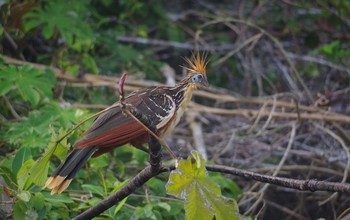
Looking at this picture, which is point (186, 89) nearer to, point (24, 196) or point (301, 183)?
point (24, 196)

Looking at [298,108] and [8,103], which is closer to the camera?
[8,103]

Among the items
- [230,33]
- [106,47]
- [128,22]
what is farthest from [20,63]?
[230,33]

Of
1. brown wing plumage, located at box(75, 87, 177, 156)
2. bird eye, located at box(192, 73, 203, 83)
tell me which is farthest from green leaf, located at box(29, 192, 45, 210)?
bird eye, located at box(192, 73, 203, 83)

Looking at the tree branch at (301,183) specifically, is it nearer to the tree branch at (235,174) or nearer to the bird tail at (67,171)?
the tree branch at (235,174)

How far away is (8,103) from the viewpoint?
4.71 m

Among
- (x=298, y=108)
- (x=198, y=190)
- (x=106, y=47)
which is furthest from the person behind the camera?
(x=106, y=47)

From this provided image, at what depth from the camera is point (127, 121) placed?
353 centimetres

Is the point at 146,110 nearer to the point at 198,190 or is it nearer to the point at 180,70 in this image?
the point at 198,190

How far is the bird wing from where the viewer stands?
339cm

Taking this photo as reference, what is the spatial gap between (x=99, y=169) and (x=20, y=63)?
1.83m

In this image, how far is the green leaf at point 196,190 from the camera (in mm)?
2625

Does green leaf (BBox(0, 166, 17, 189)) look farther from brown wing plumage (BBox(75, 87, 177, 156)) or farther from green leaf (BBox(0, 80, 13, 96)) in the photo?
green leaf (BBox(0, 80, 13, 96))

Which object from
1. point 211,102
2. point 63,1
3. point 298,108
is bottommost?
point 211,102

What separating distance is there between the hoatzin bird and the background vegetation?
0.22 m
